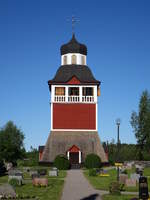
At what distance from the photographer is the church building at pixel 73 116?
52500 mm

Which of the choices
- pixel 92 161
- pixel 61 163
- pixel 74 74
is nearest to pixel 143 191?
pixel 61 163

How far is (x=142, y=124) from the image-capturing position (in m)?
72.4

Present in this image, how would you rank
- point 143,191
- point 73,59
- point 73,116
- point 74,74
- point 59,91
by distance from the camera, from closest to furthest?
point 143,191 < point 73,116 < point 59,91 < point 74,74 < point 73,59

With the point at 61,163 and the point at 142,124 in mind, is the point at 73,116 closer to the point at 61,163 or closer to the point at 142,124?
the point at 61,163

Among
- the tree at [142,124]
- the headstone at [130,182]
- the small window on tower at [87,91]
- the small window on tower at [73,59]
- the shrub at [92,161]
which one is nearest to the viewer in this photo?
the headstone at [130,182]

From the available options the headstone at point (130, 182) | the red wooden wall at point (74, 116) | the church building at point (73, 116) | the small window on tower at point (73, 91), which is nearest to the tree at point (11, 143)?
the church building at point (73, 116)

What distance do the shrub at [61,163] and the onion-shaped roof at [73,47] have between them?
16.7m

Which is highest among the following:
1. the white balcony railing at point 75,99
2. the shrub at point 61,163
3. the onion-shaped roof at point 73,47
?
the onion-shaped roof at point 73,47

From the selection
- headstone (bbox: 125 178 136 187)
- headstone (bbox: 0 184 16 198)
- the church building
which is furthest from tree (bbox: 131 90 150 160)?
headstone (bbox: 0 184 16 198)

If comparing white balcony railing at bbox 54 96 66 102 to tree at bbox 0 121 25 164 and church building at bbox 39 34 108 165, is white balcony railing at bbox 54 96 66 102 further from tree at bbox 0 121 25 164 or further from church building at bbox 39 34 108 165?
tree at bbox 0 121 25 164

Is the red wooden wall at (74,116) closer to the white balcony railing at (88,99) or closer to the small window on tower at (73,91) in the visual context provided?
the white balcony railing at (88,99)

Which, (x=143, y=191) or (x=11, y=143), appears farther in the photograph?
(x=11, y=143)

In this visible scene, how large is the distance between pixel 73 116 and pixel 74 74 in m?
5.65

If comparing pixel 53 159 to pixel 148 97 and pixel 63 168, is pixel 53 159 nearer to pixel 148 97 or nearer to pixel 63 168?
pixel 63 168
